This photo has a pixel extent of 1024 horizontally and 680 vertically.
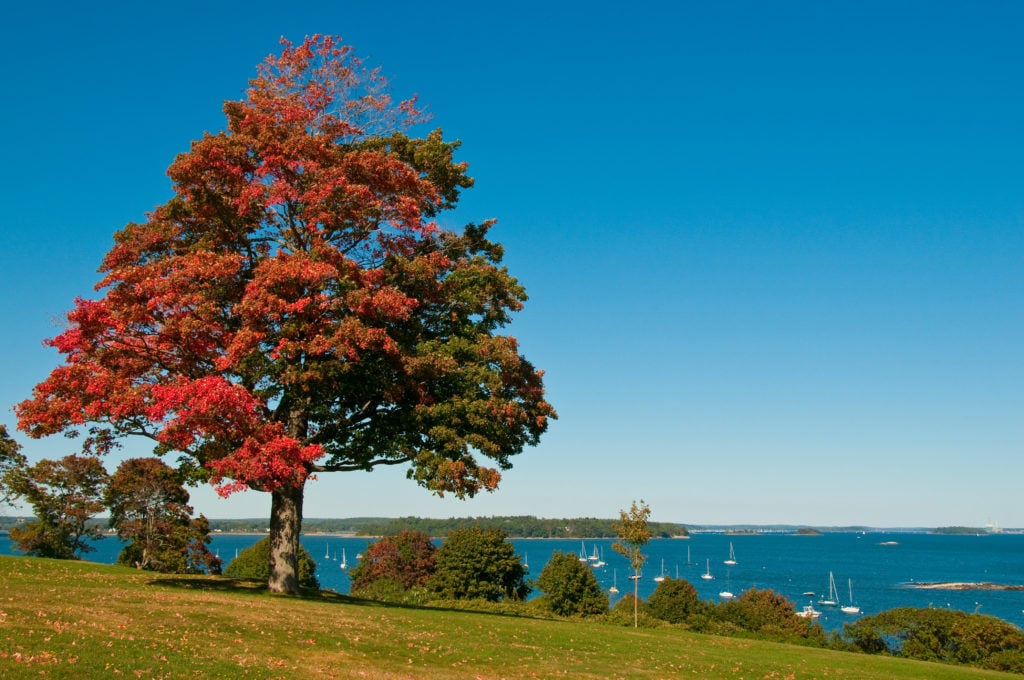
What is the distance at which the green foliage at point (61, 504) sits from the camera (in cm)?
5388

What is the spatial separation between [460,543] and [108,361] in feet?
208

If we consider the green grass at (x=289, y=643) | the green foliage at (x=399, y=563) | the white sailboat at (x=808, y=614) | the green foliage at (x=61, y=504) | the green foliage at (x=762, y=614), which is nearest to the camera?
the green grass at (x=289, y=643)

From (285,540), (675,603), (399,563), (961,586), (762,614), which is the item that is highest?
(285,540)

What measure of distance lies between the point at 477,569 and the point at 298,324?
6179cm

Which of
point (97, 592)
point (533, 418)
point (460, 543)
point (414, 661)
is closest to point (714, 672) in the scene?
point (414, 661)

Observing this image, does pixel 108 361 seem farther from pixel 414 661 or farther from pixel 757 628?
pixel 757 628

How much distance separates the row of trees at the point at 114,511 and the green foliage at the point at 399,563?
32.0 metres

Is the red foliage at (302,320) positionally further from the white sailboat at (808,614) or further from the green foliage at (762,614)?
the white sailboat at (808,614)

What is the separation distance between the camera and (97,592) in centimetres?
1728

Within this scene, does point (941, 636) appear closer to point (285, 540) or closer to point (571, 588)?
point (571, 588)

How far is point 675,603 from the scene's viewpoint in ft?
253

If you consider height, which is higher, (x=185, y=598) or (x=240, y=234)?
(x=240, y=234)

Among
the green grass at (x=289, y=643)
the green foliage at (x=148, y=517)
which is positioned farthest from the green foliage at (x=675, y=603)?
the green grass at (x=289, y=643)

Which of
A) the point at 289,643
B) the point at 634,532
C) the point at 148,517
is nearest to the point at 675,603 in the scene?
the point at 634,532
